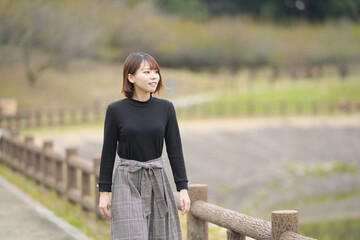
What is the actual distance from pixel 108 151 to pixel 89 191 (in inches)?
182

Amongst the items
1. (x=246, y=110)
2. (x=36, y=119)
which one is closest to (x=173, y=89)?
(x=246, y=110)

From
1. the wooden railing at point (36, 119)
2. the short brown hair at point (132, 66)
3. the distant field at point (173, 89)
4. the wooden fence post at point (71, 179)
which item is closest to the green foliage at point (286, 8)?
the distant field at point (173, 89)

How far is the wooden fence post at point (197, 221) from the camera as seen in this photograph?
5.58 m

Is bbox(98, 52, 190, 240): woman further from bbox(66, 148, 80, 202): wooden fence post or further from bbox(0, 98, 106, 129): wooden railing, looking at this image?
bbox(0, 98, 106, 129): wooden railing

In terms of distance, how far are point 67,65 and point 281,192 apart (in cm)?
2062

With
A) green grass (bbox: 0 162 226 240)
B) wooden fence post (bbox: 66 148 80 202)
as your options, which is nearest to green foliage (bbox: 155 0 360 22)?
green grass (bbox: 0 162 226 240)

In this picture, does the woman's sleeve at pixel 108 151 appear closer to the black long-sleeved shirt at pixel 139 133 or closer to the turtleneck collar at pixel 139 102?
the black long-sleeved shirt at pixel 139 133

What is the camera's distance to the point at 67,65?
3897cm

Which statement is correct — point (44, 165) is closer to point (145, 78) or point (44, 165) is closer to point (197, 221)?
point (197, 221)

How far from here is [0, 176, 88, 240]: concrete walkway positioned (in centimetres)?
728

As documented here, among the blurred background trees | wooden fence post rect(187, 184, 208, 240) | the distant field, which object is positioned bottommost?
wooden fence post rect(187, 184, 208, 240)

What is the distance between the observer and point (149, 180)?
4207 millimetres

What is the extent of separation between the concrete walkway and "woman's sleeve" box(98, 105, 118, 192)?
303 cm

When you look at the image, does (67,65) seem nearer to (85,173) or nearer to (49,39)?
(49,39)
